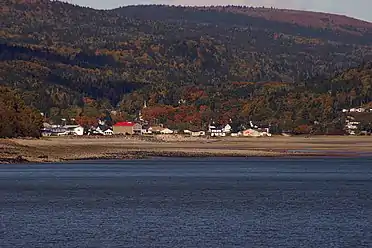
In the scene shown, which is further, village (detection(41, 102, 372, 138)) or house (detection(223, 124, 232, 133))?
house (detection(223, 124, 232, 133))

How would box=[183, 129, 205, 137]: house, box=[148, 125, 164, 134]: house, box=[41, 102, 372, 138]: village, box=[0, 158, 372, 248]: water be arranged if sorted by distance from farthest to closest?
box=[148, 125, 164, 134]: house, box=[183, 129, 205, 137]: house, box=[41, 102, 372, 138]: village, box=[0, 158, 372, 248]: water

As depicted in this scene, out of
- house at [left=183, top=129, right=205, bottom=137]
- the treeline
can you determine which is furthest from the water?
house at [left=183, top=129, right=205, bottom=137]

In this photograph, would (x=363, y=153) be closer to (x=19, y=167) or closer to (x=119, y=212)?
(x=19, y=167)

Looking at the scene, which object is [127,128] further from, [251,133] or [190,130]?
[251,133]

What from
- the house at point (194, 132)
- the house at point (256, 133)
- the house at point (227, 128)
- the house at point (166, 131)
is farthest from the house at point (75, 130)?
the house at point (256, 133)

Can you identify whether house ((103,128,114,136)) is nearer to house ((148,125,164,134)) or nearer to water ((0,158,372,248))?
house ((148,125,164,134))

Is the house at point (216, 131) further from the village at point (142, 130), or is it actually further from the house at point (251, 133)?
the house at point (251, 133)
